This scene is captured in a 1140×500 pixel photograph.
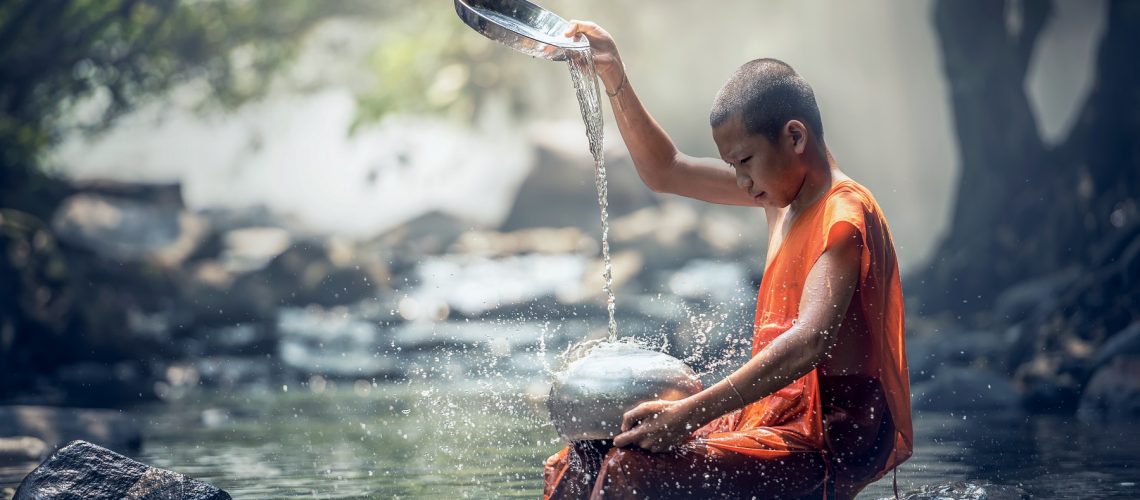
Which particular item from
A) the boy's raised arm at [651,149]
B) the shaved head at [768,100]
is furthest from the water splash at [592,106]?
the shaved head at [768,100]

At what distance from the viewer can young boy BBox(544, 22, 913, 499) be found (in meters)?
3.11

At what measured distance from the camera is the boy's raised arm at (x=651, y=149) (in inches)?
157

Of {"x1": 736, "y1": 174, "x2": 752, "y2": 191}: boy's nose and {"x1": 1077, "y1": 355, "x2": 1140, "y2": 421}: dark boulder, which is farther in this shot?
{"x1": 1077, "y1": 355, "x2": 1140, "y2": 421}: dark boulder

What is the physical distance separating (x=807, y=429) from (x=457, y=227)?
2006 cm

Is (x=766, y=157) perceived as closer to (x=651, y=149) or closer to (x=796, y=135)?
(x=796, y=135)

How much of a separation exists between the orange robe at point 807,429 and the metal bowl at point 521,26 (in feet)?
3.24

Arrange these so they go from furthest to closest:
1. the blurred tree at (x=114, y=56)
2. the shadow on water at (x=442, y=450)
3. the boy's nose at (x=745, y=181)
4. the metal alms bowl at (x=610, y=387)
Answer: the blurred tree at (x=114, y=56) < the shadow on water at (x=442, y=450) < the boy's nose at (x=745, y=181) < the metal alms bowl at (x=610, y=387)

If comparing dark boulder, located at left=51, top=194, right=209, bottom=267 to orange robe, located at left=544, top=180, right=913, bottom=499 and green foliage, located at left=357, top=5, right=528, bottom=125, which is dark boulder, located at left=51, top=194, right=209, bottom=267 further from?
orange robe, located at left=544, top=180, right=913, bottom=499

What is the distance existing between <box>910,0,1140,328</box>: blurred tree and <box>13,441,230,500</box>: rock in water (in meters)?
13.5

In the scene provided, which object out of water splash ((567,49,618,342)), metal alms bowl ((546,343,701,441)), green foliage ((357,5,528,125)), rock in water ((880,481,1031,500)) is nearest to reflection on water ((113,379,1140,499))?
rock in water ((880,481,1031,500))

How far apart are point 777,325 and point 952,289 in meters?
15.5

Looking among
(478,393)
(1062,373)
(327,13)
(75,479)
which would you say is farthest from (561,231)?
(75,479)

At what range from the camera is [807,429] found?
10.8 feet

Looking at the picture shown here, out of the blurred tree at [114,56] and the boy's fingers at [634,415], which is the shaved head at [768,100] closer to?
the boy's fingers at [634,415]
